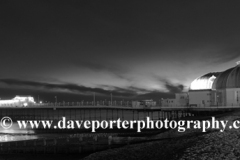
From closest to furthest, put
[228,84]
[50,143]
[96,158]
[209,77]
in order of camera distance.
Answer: [96,158]
[50,143]
[228,84]
[209,77]

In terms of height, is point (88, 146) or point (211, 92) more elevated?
point (211, 92)

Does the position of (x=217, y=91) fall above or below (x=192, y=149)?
above

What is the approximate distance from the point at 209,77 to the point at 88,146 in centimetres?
4237

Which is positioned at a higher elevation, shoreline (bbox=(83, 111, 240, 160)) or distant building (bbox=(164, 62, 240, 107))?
distant building (bbox=(164, 62, 240, 107))

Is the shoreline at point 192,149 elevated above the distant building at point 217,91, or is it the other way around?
the distant building at point 217,91

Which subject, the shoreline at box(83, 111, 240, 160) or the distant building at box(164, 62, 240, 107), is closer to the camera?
the shoreline at box(83, 111, 240, 160)

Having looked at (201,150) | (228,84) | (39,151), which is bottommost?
(39,151)

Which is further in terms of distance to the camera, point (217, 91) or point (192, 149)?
point (217, 91)

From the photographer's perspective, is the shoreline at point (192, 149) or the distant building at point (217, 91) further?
the distant building at point (217, 91)

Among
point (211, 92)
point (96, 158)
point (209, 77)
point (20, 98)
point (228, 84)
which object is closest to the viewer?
point (96, 158)

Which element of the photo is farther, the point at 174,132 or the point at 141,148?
Result: the point at 174,132

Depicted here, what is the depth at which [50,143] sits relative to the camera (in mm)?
30578

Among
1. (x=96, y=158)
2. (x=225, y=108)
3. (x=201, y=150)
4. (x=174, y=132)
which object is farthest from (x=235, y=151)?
(x=225, y=108)

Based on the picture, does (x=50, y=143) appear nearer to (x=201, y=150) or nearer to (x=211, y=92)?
(x=201, y=150)
